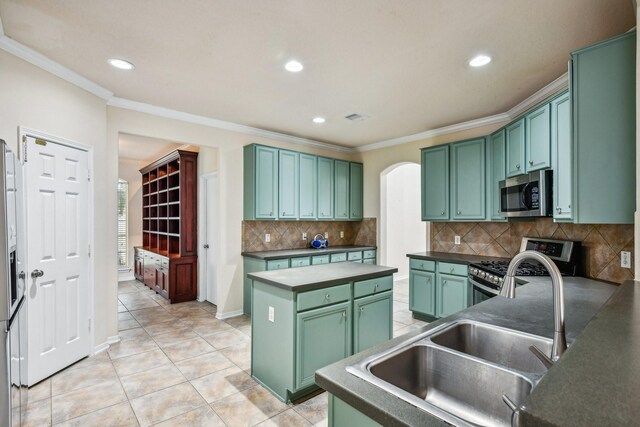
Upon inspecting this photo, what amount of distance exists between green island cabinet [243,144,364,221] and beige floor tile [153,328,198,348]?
5.44 ft

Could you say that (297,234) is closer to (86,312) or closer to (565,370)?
(86,312)

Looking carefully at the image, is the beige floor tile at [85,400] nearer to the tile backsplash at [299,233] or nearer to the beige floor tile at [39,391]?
the beige floor tile at [39,391]

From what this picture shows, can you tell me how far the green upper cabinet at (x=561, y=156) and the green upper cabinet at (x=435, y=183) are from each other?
161cm

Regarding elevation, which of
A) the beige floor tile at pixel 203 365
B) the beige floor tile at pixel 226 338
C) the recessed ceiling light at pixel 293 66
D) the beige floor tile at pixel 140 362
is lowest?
the beige floor tile at pixel 226 338

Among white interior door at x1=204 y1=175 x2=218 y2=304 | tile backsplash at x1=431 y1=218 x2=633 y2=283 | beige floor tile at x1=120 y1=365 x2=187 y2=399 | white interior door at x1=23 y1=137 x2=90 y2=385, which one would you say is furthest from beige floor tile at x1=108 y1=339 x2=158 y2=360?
tile backsplash at x1=431 y1=218 x2=633 y2=283

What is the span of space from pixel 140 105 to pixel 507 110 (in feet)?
14.5

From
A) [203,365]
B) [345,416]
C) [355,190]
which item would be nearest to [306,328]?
[203,365]

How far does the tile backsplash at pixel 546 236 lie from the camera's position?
2699mm

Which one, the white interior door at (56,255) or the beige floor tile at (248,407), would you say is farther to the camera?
the white interior door at (56,255)

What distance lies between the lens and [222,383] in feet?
9.14

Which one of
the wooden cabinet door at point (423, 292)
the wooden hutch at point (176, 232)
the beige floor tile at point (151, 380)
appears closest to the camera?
the beige floor tile at point (151, 380)

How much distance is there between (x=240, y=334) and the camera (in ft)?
13.0

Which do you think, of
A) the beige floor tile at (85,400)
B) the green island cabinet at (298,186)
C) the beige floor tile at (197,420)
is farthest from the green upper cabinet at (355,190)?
the beige floor tile at (85,400)

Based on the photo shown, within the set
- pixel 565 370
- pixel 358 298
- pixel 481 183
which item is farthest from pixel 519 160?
pixel 565 370
